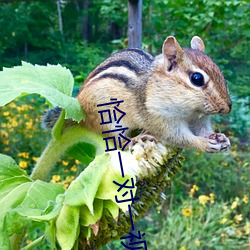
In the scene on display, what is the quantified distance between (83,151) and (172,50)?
7.7 inches

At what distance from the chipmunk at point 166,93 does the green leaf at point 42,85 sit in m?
0.05

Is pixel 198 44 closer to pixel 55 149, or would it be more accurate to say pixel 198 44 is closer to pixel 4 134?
pixel 55 149

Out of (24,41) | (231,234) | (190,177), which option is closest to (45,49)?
(24,41)

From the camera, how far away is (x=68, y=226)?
45cm

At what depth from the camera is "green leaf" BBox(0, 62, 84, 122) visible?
0.52 m

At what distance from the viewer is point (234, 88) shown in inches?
→ 85.9

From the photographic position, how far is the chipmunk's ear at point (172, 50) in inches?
25.4

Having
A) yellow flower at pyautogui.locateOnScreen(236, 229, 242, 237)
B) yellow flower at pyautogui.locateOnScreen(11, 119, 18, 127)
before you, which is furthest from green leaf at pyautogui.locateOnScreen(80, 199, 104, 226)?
yellow flower at pyautogui.locateOnScreen(11, 119, 18, 127)

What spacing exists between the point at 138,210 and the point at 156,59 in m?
0.29

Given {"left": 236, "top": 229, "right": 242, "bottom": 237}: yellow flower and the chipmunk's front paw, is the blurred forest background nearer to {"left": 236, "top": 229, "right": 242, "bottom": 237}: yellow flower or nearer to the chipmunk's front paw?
{"left": 236, "top": 229, "right": 242, "bottom": 237}: yellow flower

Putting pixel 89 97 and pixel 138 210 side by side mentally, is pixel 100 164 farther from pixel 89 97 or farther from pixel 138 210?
pixel 89 97

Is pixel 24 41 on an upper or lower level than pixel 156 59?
upper

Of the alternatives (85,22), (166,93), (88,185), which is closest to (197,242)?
(166,93)

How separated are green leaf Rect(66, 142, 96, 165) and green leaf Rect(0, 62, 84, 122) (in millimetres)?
39
